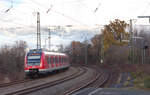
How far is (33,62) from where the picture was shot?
28.4m

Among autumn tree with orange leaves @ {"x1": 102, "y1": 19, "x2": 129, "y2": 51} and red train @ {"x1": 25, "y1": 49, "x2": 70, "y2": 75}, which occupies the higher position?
autumn tree with orange leaves @ {"x1": 102, "y1": 19, "x2": 129, "y2": 51}

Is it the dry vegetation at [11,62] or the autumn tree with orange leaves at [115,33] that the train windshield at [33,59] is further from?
the autumn tree with orange leaves at [115,33]

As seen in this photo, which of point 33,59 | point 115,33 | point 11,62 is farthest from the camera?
point 115,33

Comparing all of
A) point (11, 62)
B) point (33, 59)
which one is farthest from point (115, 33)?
point (33, 59)

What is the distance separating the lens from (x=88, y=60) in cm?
7856

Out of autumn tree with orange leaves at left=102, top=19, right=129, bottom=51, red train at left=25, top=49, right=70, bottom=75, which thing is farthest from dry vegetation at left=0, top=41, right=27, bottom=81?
autumn tree with orange leaves at left=102, top=19, right=129, bottom=51

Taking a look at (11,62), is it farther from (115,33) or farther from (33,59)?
(115,33)

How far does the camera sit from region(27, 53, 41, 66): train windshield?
93.1 ft

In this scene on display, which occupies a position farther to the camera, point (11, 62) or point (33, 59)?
point (11, 62)

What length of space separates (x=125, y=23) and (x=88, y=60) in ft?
82.4

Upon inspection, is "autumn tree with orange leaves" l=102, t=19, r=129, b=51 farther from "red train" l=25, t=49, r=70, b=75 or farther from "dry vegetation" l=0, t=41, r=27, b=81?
"red train" l=25, t=49, r=70, b=75

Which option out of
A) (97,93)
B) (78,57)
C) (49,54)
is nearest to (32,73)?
(49,54)

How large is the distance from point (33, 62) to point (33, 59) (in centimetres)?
33

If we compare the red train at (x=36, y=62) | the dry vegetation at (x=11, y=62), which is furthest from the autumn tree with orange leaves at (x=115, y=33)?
the red train at (x=36, y=62)
